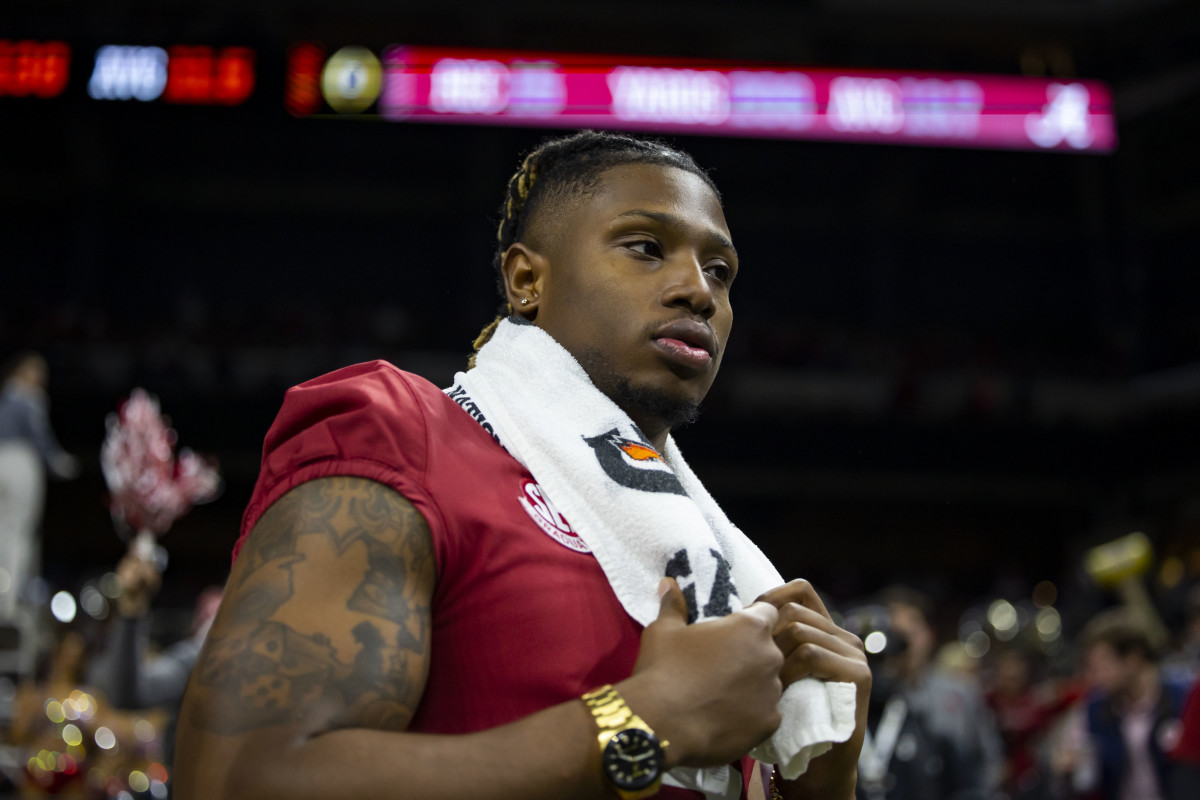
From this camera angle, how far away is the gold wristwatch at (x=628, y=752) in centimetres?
105

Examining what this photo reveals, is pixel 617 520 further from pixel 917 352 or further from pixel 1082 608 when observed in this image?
pixel 917 352

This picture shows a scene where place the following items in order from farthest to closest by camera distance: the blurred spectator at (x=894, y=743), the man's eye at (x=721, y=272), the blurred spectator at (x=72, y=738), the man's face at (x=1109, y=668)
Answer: the man's face at (x=1109, y=668) < the blurred spectator at (x=72, y=738) < the blurred spectator at (x=894, y=743) < the man's eye at (x=721, y=272)

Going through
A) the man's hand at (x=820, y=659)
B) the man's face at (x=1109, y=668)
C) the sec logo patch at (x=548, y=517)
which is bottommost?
the man's face at (x=1109, y=668)

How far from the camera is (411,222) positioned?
59.2 feet

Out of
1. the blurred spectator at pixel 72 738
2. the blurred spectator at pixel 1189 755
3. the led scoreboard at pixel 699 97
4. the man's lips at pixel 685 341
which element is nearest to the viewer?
the man's lips at pixel 685 341

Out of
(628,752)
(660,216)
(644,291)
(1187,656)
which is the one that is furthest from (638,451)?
(1187,656)

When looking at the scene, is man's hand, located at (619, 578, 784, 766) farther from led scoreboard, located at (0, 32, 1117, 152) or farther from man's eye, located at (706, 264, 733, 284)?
led scoreboard, located at (0, 32, 1117, 152)

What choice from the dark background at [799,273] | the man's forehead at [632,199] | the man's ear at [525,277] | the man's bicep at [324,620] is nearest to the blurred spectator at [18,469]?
the dark background at [799,273]

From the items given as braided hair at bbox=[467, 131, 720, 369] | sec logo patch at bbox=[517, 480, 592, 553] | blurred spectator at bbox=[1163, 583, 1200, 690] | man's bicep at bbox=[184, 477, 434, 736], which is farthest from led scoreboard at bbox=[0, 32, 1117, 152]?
man's bicep at bbox=[184, 477, 434, 736]

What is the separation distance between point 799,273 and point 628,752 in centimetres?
1799

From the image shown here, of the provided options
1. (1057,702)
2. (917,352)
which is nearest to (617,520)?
(1057,702)

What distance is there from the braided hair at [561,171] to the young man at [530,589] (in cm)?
5

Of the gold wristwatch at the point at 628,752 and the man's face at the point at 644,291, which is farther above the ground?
the man's face at the point at 644,291

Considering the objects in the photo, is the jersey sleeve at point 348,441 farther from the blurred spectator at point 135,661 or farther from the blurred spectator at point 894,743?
the blurred spectator at point 135,661
